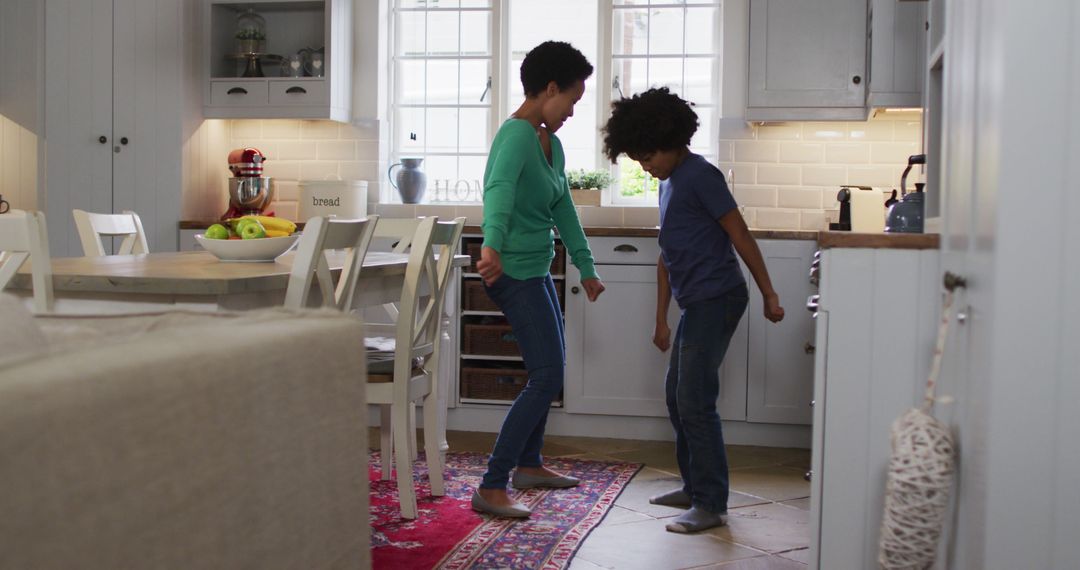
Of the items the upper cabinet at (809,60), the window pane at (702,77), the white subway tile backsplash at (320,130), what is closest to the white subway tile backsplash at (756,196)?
the upper cabinet at (809,60)

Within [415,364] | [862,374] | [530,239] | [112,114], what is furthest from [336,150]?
[862,374]

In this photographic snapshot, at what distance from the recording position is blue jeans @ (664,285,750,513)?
2.87 metres

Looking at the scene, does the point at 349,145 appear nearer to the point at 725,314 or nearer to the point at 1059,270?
the point at 725,314

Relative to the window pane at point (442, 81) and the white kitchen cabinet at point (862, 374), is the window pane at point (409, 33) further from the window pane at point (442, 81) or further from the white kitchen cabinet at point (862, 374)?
the white kitchen cabinet at point (862, 374)

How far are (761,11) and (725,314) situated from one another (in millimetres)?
2052

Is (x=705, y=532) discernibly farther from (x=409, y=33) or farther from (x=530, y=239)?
(x=409, y=33)

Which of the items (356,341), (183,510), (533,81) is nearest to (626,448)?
(533,81)

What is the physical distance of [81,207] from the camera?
4789mm

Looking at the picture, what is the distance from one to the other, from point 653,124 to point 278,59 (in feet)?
9.09

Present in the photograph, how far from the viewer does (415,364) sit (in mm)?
3148

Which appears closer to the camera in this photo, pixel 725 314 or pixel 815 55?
pixel 725 314

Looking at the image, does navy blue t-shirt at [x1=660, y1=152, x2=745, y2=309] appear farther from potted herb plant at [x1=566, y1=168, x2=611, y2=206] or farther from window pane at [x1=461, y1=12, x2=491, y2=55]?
window pane at [x1=461, y1=12, x2=491, y2=55]

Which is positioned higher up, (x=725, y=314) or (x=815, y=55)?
(x=815, y=55)

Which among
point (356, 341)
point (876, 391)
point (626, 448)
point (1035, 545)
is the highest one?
point (356, 341)
